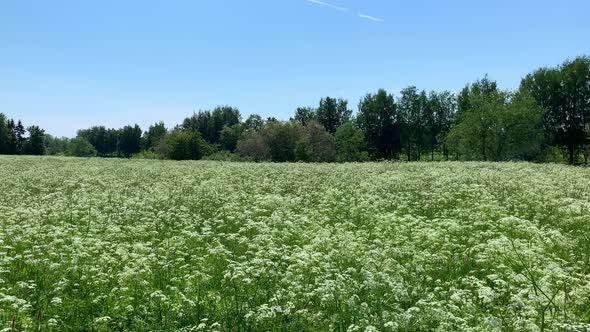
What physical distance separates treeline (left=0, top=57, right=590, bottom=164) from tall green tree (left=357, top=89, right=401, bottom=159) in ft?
0.77

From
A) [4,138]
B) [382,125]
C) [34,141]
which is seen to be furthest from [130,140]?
[382,125]

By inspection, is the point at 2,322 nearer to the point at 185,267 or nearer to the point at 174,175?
the point at 185,267

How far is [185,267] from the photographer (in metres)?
9.21

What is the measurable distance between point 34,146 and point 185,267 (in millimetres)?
127837

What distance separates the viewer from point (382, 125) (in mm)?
106438

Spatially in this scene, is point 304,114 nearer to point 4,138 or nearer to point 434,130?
point 434,130

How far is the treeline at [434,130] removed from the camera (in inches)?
2623

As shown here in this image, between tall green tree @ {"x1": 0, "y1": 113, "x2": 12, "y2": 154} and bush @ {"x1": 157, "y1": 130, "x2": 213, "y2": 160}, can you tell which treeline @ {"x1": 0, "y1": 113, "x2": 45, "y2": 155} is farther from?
bush @ {"x1": 157, "y1": 130, "x2": 213, "y2": 160}

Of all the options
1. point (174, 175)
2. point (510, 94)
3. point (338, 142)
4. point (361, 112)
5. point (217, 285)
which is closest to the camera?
point (217, 285)

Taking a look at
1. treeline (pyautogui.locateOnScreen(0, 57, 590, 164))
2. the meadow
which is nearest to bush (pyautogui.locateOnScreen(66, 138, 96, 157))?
treeline (pyautogui.locateOnScreen(0, 57, 590, 164))

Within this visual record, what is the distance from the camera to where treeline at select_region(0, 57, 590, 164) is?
66.6 m

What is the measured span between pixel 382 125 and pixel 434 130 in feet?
40.0

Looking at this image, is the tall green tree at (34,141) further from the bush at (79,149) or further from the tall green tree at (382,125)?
the tall green tree at (382,125)

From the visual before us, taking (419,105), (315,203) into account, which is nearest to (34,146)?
(419,105)
